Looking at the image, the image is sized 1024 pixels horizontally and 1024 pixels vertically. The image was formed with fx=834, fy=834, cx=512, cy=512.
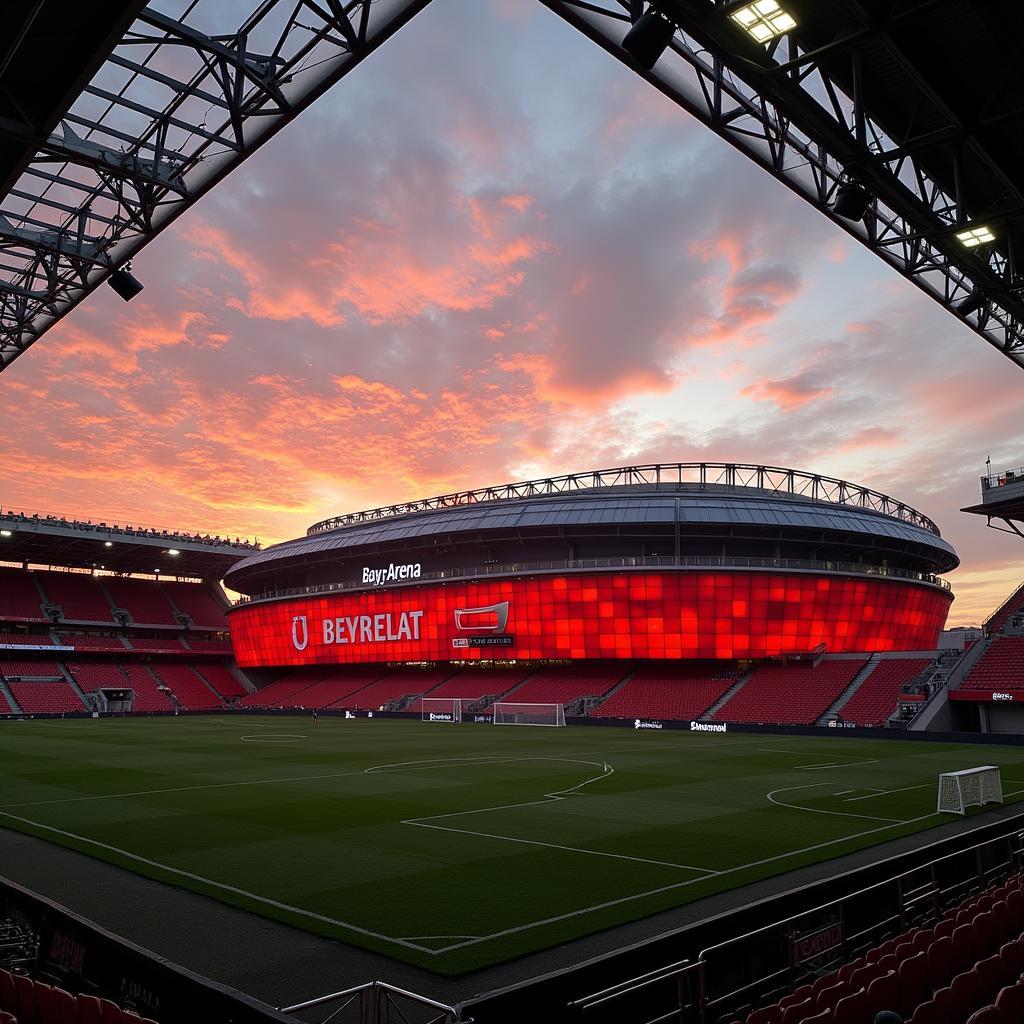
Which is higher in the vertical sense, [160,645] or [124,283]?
[124,283]

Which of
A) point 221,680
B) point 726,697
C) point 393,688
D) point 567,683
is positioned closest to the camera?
point 726,697

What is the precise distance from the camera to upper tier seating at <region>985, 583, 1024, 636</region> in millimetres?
61250

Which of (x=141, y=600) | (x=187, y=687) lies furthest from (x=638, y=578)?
(x=141, y=600)

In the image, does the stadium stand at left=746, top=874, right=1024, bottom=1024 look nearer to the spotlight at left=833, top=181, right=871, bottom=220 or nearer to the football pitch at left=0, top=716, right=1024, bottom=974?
the football pitch at left=0, top=716, right=1024, bottom=974

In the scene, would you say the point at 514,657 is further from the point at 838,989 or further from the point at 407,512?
the point at 838,989

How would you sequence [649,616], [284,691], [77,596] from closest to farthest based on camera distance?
1. [649,616]
2. [284,691]
3. [77,596]

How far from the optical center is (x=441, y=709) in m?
81.8

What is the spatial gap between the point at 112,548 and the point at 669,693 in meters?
72.1

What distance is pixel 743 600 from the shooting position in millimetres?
74938

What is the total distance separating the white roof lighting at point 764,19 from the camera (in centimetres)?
1107

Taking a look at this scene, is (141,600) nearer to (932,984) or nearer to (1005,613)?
(1005,613)

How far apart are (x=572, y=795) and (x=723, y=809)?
5084mm

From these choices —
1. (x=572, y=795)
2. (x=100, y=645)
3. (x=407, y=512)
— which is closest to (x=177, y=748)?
(x=572, y=795)

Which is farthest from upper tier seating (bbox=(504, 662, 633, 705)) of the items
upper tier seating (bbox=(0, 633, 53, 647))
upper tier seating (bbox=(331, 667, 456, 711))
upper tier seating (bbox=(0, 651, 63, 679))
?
upper tier seating (bbox=(0, 633, 53, 647))
